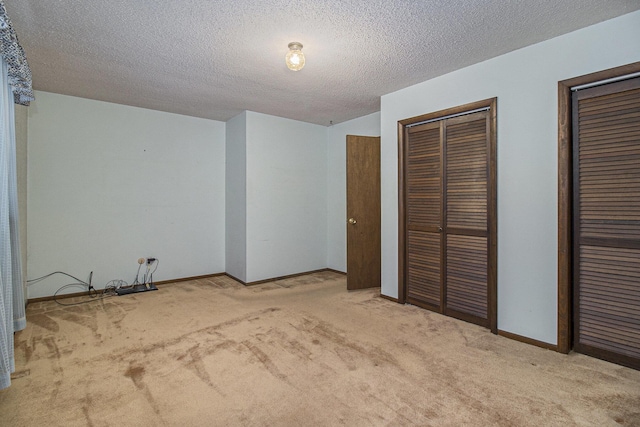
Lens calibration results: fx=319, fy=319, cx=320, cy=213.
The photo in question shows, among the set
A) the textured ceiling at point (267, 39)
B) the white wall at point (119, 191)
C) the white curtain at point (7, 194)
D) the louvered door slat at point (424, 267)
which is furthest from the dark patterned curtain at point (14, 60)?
the louvered door slat at point (424, 267)

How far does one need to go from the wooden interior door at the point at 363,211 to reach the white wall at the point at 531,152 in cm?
160

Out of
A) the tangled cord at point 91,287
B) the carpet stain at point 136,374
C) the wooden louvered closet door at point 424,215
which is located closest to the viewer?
the carpet stain at point 136,374

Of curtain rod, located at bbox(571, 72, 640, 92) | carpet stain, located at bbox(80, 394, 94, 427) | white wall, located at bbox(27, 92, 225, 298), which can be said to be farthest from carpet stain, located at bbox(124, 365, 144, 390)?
curtain rod, located at bbox(571, 72, 640, 92)

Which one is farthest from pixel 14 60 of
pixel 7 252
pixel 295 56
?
pixel 295 56

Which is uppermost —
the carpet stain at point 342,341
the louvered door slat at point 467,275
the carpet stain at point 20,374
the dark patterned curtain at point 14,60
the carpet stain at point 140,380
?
the dark patterned curtain at point 14,60

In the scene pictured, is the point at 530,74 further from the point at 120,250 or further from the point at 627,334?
the point at 120,250

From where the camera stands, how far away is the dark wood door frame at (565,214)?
96.3 inches

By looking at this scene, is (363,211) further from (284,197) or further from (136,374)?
(136,374)

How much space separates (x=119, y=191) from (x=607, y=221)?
5185mm

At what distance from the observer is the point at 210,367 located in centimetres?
229

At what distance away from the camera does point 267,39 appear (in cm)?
253

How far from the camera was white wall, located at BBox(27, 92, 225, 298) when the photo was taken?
149 inches

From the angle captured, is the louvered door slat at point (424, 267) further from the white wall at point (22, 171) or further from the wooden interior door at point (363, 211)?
the white wall at point (22, 171)

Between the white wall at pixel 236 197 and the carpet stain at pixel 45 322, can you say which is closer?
the carpet stain at pixel 45 322
